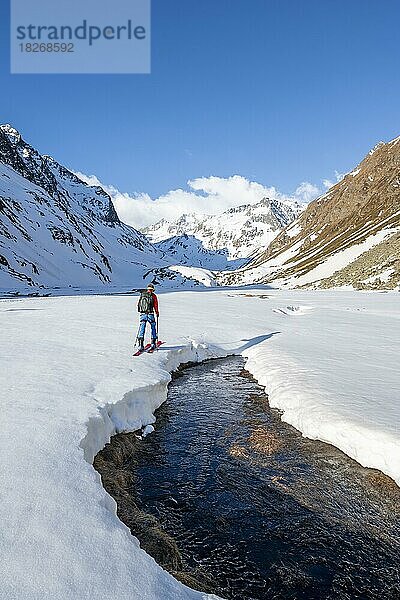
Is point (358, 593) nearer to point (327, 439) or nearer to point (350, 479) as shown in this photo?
point (350, 479)

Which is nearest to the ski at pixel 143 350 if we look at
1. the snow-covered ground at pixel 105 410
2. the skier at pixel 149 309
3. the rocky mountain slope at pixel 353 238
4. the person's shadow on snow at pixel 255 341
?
the skier at pixel 149 309

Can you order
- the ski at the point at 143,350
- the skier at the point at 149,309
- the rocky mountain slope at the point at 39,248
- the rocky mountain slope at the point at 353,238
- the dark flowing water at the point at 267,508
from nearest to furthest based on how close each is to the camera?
1. the dark flowing water at the point at 267,508
2. the ski at the point at 143,350
3. the skier at the point at 149,309
4. the rocky mountain slope at the point at 353,238
5. the rocky mountain slope at the point at 39,248

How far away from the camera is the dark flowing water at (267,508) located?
6.75 metres

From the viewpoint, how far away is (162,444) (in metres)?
11.6

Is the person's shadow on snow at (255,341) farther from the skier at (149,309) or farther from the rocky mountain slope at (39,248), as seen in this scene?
the rocky mountain slope at (39,248)

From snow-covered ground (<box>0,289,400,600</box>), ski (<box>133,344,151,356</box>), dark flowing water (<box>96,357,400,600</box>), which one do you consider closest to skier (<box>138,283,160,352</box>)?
ski (<box>133,344,151,356</box>)

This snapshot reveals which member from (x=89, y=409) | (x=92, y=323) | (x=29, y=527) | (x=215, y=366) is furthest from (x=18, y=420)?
(x=92, y=323)

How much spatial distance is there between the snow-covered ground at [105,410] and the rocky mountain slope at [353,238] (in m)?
50.4

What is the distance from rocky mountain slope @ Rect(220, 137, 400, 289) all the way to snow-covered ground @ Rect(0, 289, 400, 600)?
5039 cm

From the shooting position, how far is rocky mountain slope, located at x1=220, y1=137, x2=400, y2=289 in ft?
259

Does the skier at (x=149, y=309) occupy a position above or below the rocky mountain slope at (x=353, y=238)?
below

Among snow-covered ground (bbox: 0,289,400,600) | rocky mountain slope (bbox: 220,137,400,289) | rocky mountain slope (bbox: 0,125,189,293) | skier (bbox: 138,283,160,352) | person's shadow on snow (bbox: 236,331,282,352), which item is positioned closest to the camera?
snow-covered ground (bbox: 0,289,400,600)

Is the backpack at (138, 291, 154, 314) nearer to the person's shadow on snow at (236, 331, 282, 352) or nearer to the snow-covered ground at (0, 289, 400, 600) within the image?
the snow-covered ground at (0, 289, 400, 600)

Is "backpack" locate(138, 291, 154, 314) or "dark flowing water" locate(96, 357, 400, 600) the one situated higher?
"backpack" locate(138, 291, 154, 314)
